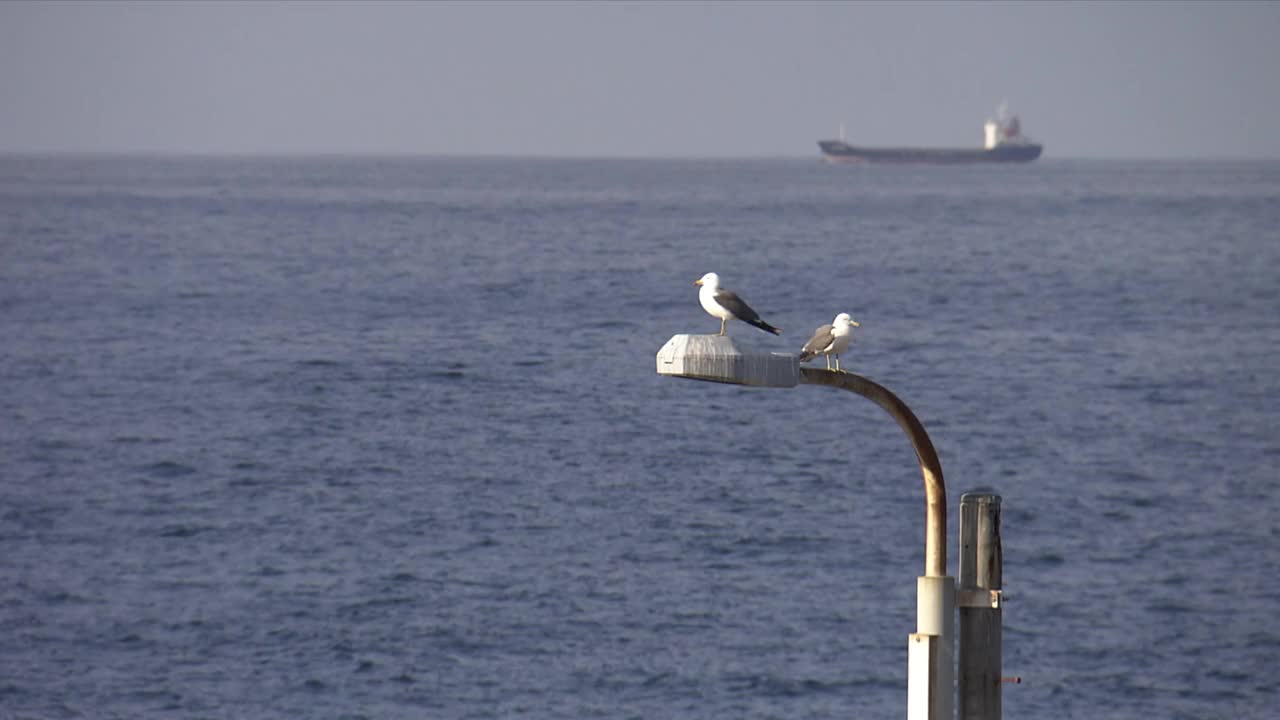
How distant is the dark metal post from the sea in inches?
787

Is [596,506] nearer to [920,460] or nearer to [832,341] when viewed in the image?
[832,341]

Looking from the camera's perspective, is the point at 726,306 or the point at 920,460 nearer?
the point at 920,460

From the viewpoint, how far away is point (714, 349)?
10.9 metres

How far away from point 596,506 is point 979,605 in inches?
1424

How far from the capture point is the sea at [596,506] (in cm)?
3328

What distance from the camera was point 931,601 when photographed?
1109 cm

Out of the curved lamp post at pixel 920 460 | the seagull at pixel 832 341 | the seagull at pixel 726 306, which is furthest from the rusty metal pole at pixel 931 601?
the seagull at pixel 726 306

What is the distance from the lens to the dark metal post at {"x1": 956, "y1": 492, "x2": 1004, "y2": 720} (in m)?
11.2

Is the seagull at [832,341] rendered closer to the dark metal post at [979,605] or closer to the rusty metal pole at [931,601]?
the rusty metal pole at [931,601]

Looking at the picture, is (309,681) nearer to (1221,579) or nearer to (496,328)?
(1221,579)

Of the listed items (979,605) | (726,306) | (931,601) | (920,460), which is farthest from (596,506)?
(920,460)

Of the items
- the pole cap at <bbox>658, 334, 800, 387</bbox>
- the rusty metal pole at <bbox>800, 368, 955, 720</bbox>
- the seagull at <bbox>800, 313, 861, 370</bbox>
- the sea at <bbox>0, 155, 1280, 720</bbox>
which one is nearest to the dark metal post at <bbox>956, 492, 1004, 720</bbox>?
the rusty metal pole at <bbox>800, 368, 955, 720</bbox>

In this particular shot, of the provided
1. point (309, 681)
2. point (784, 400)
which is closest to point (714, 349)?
point (309, 681)

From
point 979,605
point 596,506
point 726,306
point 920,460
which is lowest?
point 596,506
